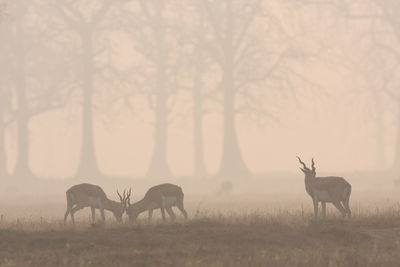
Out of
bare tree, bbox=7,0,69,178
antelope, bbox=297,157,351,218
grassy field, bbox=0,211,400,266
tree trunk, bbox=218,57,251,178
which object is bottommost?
grassy field, bbox=0,211,400,266

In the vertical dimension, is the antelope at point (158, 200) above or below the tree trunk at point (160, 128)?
below

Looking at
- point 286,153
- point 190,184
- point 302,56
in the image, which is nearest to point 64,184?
point 190,184

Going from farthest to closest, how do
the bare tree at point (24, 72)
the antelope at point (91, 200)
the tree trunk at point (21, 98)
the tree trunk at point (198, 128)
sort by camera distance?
the tree trunk at point (198, 128), the tree trunk at point (21, 98), the bare tree at point (24, 72), the antelope at point (91, 200)

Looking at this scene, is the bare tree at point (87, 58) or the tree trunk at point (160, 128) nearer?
the bare tree at point (87, 58)

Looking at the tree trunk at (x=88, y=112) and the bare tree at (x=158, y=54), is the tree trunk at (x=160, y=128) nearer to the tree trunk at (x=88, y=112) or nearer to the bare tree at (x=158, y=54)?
the bare tree at (x=158, y=54)

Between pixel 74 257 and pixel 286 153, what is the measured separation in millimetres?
75462

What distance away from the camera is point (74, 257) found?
13.4m

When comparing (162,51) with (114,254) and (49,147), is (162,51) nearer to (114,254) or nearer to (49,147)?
(49,147)

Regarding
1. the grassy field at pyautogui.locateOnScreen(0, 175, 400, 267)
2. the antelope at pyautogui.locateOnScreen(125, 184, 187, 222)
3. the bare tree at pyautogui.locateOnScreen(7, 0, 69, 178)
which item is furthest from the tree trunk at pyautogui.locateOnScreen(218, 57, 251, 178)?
the grassy field at pyautogui.locateOnScreen(0, 175, 400, 267)

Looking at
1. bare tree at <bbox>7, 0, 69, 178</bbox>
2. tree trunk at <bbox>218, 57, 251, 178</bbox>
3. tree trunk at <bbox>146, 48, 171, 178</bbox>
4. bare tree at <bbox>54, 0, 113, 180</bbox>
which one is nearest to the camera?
tree trunk at <bbox>218, 57, 251, 178</bbox>

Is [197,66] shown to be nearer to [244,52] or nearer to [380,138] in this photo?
[244,52]

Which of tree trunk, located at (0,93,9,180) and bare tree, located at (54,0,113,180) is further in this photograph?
tree trunk, located at (0,93,9,180)

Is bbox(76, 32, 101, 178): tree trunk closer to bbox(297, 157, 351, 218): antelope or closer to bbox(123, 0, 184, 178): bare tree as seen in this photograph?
bbox(123, 0, 184, 178): bare tree

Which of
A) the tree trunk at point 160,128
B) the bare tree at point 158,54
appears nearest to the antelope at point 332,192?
the bare tree at point 158,54
